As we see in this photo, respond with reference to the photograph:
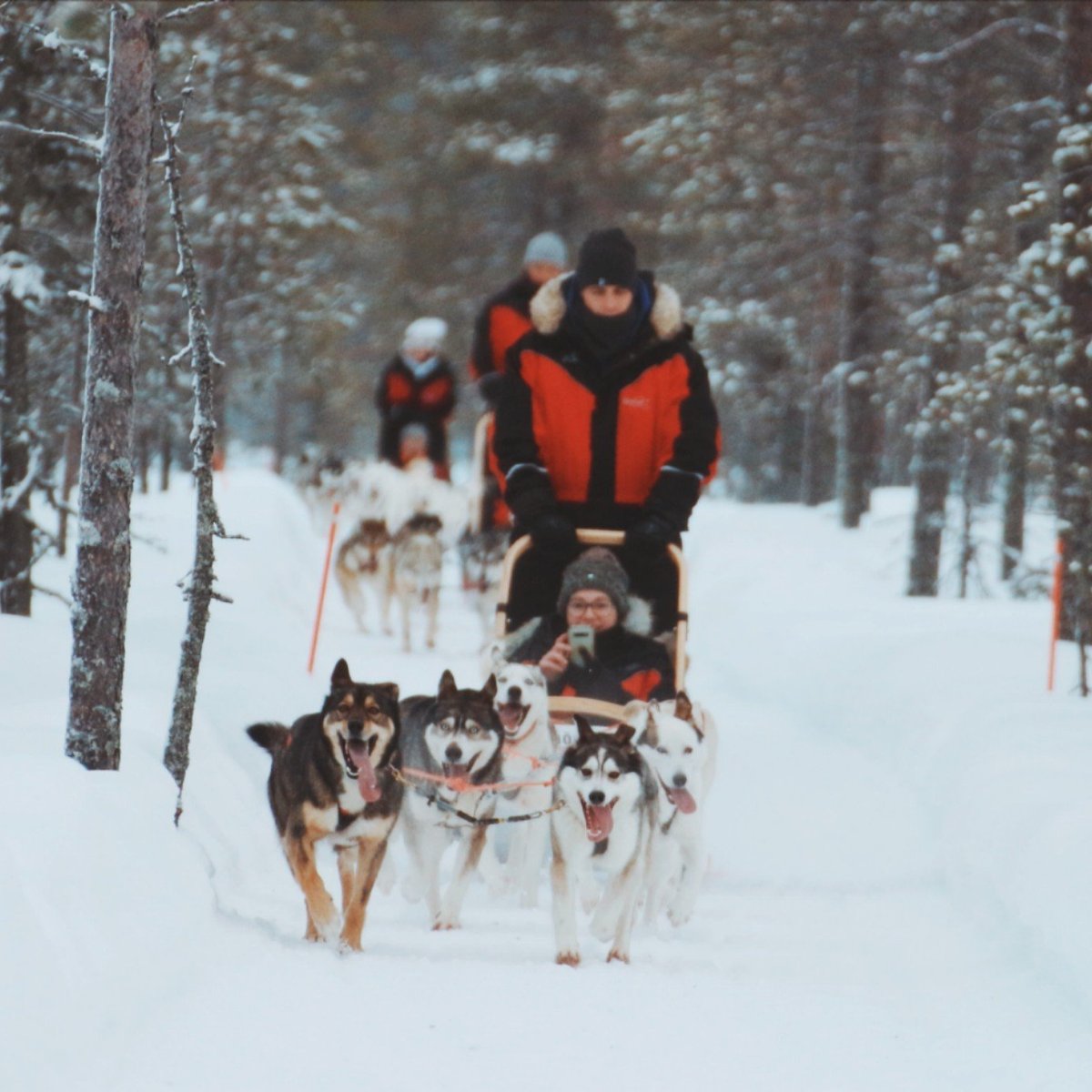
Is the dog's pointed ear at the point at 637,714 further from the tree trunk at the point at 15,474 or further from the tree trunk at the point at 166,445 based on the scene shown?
the tree trunk at the point at 166,445

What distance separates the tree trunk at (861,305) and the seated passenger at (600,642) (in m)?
10.1

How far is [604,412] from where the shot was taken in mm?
7516

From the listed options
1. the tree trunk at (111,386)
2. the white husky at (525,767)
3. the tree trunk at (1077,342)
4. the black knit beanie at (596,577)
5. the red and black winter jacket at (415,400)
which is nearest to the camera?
the tree trunk at (111,386)

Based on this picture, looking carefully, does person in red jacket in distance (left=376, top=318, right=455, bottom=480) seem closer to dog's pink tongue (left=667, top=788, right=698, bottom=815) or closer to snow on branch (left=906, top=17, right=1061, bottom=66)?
snow on branch (left=906, top=17, right=1061, bottom=66)

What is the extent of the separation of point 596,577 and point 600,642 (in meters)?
0.38

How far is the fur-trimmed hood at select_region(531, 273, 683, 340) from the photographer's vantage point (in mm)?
7539

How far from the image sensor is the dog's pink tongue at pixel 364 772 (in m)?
5.47

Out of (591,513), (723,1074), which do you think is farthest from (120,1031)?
(591,513)

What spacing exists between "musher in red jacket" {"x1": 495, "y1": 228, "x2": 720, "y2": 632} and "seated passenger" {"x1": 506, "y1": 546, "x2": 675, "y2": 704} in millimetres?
162

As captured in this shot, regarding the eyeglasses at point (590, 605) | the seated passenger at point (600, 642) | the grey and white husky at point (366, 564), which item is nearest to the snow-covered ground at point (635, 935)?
the seated passenger at point (600, 642)

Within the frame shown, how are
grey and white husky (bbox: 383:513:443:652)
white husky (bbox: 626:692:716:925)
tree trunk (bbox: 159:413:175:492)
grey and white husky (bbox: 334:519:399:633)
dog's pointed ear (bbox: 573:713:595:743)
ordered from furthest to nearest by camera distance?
1. tree trunk (bbox: 159:413:175:492)
2. grey and white husky (bbox: 334:519:399:633)
3. grey and white husky (bbox: 383:513:443:652)
4. white husky (bbox: 626:692:716:925)
5. dog's pointed ear (bbox: 573:713:595:743)

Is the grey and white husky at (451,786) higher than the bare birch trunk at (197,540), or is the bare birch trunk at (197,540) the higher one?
the bare birch trunk at (197,540)

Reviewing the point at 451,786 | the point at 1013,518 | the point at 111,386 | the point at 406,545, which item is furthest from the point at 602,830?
the point at 1013,518

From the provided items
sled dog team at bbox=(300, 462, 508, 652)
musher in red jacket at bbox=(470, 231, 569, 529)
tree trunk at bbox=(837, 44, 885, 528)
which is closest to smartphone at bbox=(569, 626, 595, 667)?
sled dog team at bbox=(300, 462, 508, 652)
